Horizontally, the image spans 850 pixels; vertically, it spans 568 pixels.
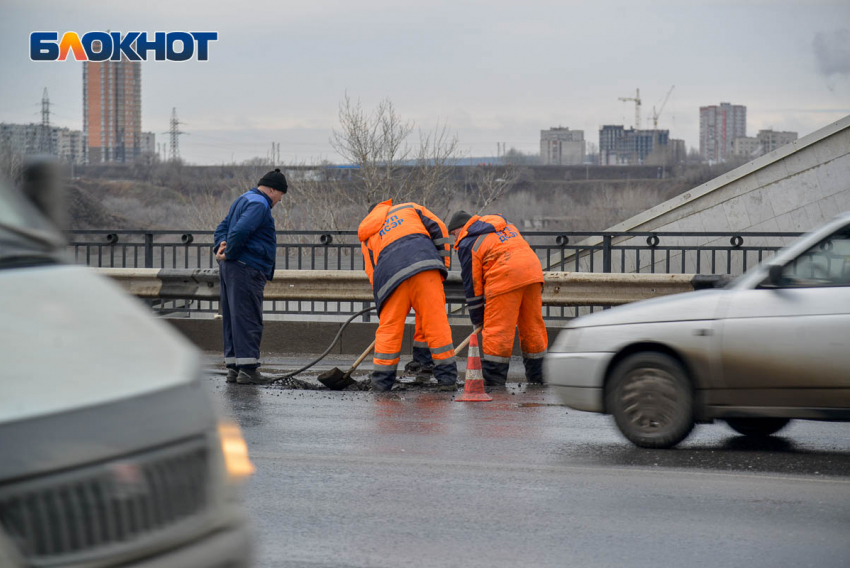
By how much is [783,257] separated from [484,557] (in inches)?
123

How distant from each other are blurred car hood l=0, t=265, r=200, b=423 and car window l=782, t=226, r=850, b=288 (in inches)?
182

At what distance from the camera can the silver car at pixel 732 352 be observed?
6078mm

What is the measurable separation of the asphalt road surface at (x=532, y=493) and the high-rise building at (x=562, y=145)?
5552 inches

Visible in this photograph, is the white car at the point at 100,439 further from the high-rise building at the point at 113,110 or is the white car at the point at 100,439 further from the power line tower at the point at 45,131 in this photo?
the high-rise building at the point at 113,110

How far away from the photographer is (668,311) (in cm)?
651

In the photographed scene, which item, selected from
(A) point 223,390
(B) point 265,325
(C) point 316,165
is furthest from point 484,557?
(C) point 316,165

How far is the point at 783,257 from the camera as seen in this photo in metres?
6.28

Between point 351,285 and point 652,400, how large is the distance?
5683 mm

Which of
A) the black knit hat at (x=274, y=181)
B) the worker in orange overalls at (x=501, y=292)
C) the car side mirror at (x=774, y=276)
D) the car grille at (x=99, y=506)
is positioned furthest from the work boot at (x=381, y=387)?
the car grille at (x=99, y=506)

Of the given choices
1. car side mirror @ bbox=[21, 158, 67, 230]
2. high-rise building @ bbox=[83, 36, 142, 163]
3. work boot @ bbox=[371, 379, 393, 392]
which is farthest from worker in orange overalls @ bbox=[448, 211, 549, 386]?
high-rise building @ bbox=[83, 36, 142, 163]

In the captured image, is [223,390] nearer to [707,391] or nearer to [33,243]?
[707,391]

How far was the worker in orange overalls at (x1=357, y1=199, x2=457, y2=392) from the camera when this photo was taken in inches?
364

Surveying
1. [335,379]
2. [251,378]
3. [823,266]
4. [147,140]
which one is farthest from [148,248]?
[147,140]

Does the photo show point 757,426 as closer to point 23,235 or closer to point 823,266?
point 823,266
